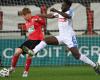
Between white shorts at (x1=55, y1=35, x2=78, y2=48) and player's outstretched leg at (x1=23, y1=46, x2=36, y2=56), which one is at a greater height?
white shorts at (x1=55, y1=35, x2=78, y2=48)

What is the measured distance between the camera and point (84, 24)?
19.2 metres

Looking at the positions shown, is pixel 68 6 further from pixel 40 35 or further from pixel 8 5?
pixel 8 5

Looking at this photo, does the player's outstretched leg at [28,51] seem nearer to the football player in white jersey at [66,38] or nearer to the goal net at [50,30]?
the football player in white jersey at [66,38]

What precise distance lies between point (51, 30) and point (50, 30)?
1.5 inches

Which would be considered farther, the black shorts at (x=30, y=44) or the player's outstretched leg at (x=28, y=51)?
the black shorts at (x=30, y=44)

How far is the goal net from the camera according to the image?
18.6m

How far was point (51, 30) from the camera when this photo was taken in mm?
19188

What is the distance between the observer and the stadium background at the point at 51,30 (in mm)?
18592

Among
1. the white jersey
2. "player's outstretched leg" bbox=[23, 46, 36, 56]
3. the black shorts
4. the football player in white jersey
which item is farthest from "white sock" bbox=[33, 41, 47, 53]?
the white jersey

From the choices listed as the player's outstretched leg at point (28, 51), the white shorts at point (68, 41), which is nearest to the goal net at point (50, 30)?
the white shorts at point (68, 41)

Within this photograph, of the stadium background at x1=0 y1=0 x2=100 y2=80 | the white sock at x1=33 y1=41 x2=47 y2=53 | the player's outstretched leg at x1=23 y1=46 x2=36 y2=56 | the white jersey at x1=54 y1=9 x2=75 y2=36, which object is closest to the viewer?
the player's outstretched leg at x1=23 y1=46 x2=36 y2=56

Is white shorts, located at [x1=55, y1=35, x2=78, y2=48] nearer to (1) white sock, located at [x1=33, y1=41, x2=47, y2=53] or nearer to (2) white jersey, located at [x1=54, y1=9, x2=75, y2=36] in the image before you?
(2) white jersey, located at [x1=54, y1=9, x2=75, y2=36]

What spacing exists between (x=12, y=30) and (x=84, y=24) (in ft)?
8.38

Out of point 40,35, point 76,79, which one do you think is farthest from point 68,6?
point 76,79
